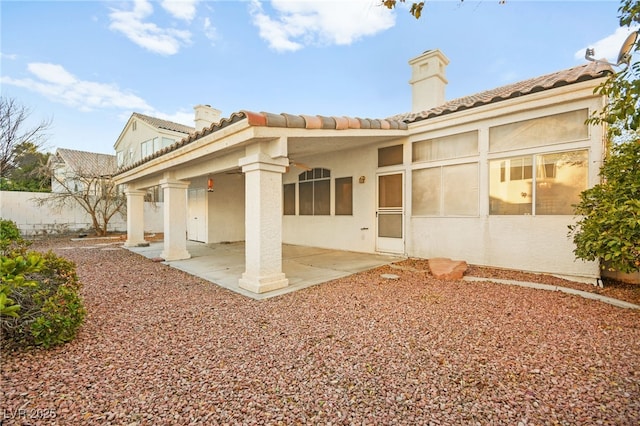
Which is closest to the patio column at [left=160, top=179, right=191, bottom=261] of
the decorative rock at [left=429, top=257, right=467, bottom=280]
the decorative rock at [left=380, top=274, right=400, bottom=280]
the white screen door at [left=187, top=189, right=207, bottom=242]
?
the white screen door at [left=187, top=189, right=207, bottom=242]

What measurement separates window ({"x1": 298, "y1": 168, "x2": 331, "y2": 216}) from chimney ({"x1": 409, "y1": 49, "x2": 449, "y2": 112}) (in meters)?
4.05

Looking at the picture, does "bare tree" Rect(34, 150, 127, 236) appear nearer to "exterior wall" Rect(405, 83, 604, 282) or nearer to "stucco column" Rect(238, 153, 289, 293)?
"stucco column" Rect(238, 153, 289, 293)

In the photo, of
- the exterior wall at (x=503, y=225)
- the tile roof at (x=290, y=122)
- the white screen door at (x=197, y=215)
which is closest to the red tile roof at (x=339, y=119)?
the tile roof at (x=290, y=122)

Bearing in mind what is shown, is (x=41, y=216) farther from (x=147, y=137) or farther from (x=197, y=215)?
(x=197, y=215)

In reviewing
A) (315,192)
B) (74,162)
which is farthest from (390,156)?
(74,162)

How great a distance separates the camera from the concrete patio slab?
5926mm

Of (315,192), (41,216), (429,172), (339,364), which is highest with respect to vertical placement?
(429,172)

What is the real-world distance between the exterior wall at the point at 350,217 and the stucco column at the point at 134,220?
20.9 ft

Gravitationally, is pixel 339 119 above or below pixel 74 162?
below

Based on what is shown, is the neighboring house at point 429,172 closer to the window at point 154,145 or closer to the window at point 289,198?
the window at point 289,198

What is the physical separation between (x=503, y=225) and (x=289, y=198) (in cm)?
745

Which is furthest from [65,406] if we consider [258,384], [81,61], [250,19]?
[81,61]

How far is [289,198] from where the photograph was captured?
453 inches

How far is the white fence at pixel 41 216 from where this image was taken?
525 inches
